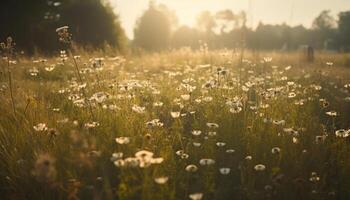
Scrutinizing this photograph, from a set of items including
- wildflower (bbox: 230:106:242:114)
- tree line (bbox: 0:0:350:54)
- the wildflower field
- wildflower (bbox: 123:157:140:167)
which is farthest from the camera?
tree line (bbox: 0:0:350:54)

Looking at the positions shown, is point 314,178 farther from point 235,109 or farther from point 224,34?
point 224,34

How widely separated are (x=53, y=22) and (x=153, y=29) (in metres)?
13.9

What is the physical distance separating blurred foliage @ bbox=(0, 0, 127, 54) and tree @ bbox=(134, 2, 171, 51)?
34.2 ft

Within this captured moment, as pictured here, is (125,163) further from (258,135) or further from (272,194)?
(258,135)

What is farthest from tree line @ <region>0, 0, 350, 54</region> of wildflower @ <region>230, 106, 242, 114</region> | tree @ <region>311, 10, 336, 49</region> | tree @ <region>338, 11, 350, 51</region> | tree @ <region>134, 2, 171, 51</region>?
tree @ <region>311, 10, 336, 49</region>

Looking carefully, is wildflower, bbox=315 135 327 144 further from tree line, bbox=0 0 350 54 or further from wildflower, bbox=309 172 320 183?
tree line, bbox=0 0 350 54

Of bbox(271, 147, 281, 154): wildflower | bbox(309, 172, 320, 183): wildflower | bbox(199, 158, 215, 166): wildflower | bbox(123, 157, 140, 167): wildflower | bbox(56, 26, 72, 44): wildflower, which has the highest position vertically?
bbox(56, 26, 72, 44): wildflower

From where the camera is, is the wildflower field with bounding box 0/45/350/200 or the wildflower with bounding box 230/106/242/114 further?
the wildflower with bounding box 230/106/242/114

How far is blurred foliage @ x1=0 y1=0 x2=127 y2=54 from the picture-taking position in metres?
19.3

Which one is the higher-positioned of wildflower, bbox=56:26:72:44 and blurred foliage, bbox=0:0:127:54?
blurred foliage, bbox=0:0:127:54

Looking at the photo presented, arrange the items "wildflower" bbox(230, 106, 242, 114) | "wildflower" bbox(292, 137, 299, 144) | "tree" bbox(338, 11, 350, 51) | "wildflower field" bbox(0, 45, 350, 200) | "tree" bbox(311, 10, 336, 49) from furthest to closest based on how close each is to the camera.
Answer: "tree" bbox(311, 10, 336, 49)
"tree" bbox(338, 11, 350, 51)
"wildflower" bbox(230, 106, 242, 114)
"wildflower" bbox(292, 137, 299, 144)
"wildflower field" bbox(0, 45, 350, 200)

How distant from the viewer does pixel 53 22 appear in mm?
22406

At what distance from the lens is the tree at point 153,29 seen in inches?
1402

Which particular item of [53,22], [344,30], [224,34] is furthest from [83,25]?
[344,30]
